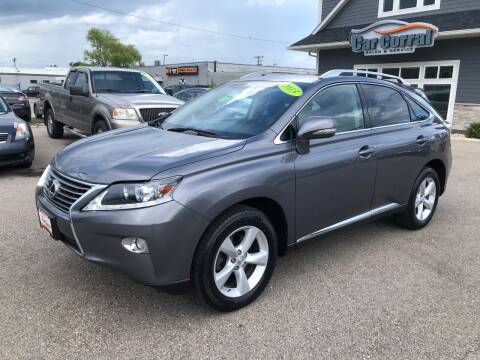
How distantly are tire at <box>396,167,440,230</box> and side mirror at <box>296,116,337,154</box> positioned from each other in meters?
1.85

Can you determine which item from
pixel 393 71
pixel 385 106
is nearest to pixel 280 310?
pixel 385 106

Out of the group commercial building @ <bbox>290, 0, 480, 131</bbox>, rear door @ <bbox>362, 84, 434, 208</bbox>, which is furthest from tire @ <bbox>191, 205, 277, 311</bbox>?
commercial building @ <bbox>290, 0, 480, 131</bbox>

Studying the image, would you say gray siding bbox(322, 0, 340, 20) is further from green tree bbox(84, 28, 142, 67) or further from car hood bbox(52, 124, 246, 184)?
green tree bbox(84, 28, 142, 67)

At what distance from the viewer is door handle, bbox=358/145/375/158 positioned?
388 centimetres

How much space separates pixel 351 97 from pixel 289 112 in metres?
0.91

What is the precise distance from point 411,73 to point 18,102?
45.7 ft

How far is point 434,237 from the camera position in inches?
187

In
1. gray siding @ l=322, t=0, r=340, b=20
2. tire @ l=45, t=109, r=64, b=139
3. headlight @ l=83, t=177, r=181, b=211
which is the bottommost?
tire @ l=45, t=109, r=64, b=139

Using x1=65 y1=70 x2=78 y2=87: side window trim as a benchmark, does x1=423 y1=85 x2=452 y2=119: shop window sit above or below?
below

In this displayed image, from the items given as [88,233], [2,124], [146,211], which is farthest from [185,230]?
[2,124]

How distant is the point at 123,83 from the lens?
8.99 meters

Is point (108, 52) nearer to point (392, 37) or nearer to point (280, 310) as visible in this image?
point (392, 37)

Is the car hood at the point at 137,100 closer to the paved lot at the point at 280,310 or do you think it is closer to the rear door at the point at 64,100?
the rear door at the point at 64,100

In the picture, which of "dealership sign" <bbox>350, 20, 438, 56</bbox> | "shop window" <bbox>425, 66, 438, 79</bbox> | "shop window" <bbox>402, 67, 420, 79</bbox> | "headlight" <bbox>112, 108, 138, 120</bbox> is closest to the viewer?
"headlight" <bbox>112, 108, 138, 120</bbox>
